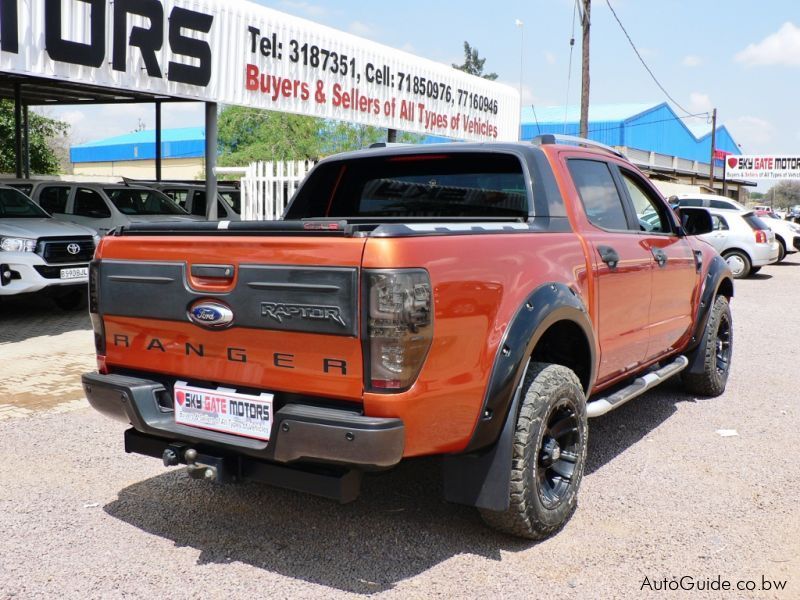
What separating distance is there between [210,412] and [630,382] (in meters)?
2.89

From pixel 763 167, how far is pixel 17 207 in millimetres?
56583

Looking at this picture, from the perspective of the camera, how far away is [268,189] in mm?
→ 13375

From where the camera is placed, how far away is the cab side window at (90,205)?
39.8ft

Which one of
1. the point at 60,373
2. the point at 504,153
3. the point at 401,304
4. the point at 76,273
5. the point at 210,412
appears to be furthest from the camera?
the point at 76,273

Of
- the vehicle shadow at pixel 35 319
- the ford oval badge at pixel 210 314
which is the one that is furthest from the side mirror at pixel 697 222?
the vehicle shadow at pixel 35 319

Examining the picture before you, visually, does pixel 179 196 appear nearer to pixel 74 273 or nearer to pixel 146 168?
pixel 74 273

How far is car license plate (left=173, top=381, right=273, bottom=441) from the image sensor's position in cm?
320

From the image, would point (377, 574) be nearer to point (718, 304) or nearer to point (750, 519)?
point (750, 519)

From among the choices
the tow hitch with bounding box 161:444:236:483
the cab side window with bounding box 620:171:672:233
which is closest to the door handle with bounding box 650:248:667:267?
the cab side window with bounding box 620:171:672:233

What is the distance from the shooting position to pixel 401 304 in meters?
2.88

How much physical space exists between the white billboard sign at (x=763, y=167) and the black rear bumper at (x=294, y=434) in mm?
58069

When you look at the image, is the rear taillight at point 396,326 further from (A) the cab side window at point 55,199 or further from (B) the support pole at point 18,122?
(B) the support pole at point 18,122

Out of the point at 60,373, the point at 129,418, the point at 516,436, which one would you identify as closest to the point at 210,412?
the point at 129,418

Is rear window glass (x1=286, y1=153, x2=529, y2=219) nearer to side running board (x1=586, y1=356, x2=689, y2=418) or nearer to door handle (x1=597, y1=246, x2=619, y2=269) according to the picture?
door handle (x1=597, y1=246, x2=619, y2=269)
